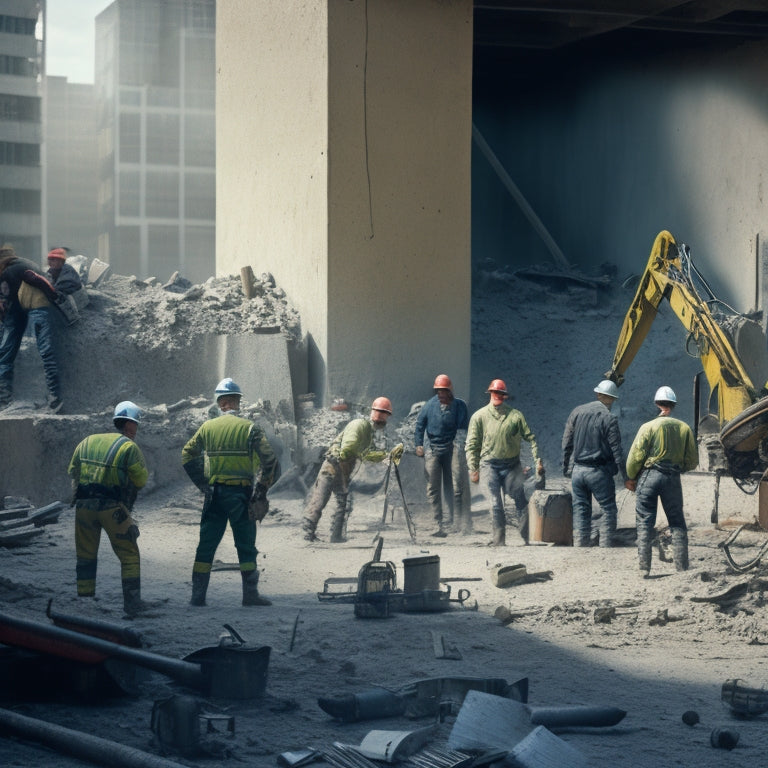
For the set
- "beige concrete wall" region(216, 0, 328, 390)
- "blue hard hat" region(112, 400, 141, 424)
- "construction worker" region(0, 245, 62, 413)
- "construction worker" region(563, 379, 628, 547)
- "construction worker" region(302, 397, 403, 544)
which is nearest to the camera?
"blue hard hat" region(112, 400, 141, 424)

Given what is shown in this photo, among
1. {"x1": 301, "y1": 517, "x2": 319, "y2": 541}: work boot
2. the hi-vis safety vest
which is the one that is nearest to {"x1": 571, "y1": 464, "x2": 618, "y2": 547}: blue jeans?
{"x1": 301, "y1": 517, "x2": 319, "y2": 541}: work boot

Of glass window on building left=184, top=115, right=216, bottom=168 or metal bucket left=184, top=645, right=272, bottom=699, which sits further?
glass window on building left=184, top=115, right=216, bottom=168

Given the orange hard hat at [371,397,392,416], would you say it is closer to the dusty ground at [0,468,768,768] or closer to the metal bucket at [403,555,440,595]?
the dusty ground at [0,468,768,768]

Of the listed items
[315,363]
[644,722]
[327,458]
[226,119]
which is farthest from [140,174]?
[644,722]

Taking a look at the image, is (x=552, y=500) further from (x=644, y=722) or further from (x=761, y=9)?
(x=761, y=9)

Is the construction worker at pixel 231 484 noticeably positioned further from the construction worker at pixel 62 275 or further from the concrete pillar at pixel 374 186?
the construction worker at pixel 62 275

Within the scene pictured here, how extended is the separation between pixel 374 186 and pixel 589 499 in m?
6.16

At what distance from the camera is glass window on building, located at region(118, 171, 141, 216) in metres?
53.6

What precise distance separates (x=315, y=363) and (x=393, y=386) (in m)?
1.11

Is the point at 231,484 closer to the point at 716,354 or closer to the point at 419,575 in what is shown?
the point at 419,575

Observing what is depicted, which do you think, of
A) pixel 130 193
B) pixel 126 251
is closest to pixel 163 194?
pixel 130 193

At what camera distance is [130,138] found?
55.2m

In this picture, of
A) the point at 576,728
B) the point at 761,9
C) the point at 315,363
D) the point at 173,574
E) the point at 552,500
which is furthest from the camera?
the point at 761,9

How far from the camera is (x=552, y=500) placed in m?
12.7
